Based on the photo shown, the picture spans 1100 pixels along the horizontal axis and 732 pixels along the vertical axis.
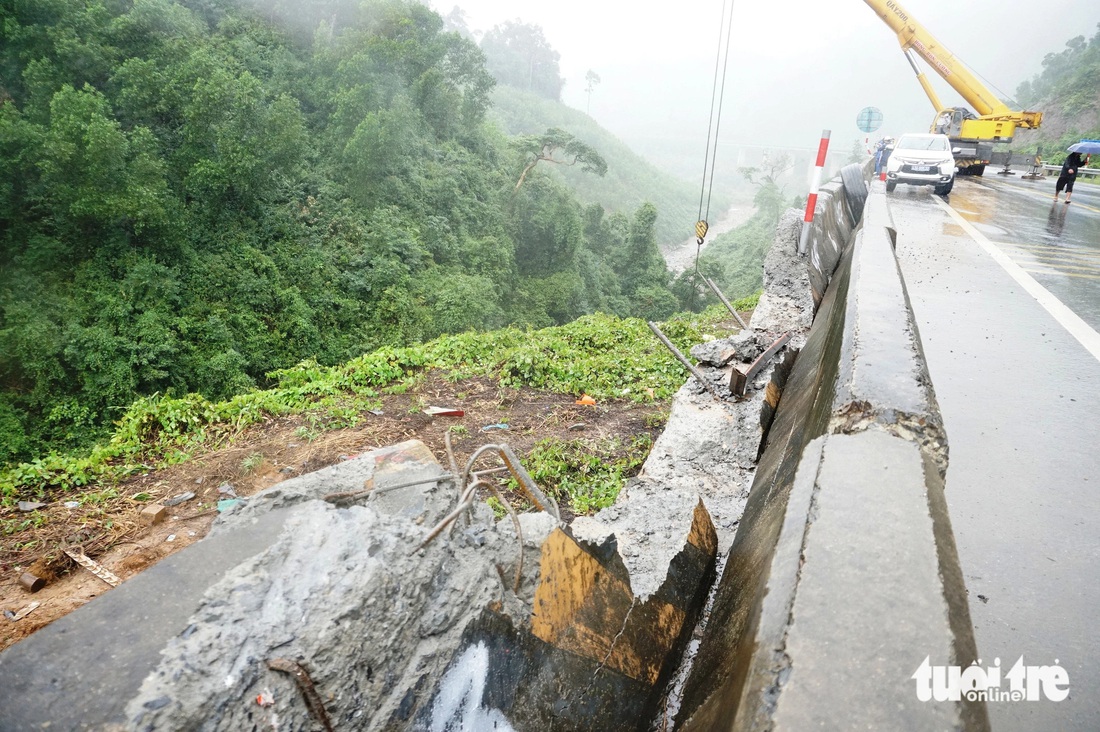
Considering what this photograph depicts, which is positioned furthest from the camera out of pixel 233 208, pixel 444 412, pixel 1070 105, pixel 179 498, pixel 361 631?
pixel 1070 105

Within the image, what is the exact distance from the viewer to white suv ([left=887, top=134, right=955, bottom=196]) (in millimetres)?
10547

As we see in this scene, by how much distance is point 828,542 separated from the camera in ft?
4.15

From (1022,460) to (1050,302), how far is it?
121 inches

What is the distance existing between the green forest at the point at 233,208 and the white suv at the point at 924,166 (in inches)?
507

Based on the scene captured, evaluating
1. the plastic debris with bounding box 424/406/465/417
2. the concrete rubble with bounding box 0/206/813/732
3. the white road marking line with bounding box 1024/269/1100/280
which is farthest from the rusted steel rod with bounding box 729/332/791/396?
the white road marking line with bounding box 1024/269/1100/280

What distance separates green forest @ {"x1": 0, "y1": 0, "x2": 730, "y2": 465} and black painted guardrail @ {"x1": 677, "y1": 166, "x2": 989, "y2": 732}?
1517 centimetres

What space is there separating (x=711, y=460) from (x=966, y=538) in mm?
1244

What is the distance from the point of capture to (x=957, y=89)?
15.8 metres

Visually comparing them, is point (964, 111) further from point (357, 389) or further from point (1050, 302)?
point (357, 389)

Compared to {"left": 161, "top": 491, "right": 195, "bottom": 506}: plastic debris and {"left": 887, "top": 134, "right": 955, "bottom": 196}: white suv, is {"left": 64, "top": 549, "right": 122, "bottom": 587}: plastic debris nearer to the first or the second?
{"left": 161, "top": 491, "right": 195, "bottom": 506}: plastic debris

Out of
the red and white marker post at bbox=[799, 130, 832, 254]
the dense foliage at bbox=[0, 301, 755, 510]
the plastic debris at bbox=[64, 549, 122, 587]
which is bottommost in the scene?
the plastic debris at bbox=[64, 549, 122, 587]

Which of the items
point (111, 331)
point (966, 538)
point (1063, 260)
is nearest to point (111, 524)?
point (966, 538)

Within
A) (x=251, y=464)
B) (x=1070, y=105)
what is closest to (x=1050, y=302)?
(x=251, y=464)

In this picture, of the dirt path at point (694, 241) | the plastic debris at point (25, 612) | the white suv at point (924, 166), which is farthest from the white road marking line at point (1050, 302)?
the dirt path at point (694, 241)
